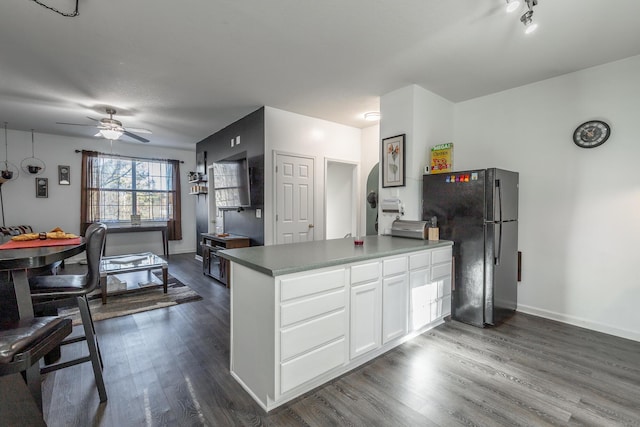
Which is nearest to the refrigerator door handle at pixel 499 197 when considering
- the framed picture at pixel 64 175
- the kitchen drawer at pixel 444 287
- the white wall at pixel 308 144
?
the kitchen drawer at pixel 444 287

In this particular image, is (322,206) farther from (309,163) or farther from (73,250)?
(73,250)

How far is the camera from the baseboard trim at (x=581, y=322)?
2756 mm

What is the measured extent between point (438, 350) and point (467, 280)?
3.04ft

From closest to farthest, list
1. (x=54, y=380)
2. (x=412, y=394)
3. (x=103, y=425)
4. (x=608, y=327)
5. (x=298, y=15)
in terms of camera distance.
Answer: (x=103, y=425)
(x=412, y=394)
(x=54, y=380)
(x=298, y=15)
(x=608, y=327)

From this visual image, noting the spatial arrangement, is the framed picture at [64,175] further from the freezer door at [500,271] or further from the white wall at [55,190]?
the freezer door at [500,271]

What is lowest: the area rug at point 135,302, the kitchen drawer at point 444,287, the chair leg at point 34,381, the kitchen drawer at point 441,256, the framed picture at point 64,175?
the area rug at point 135,302

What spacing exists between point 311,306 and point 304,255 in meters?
0.40

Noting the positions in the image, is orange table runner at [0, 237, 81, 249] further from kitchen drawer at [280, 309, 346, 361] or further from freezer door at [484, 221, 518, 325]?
freezer door at [484, 221, 518, 325]

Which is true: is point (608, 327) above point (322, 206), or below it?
below

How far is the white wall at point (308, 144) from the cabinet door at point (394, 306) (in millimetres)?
2295

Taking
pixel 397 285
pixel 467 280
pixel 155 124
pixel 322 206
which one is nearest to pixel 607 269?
pixel 467 280

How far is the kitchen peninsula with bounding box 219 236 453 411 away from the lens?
1744mm

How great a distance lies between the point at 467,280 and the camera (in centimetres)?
309

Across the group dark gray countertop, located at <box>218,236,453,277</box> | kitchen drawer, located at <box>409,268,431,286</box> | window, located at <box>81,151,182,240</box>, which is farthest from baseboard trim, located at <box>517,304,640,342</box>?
window, located at <box>81,151,182,240</box>
